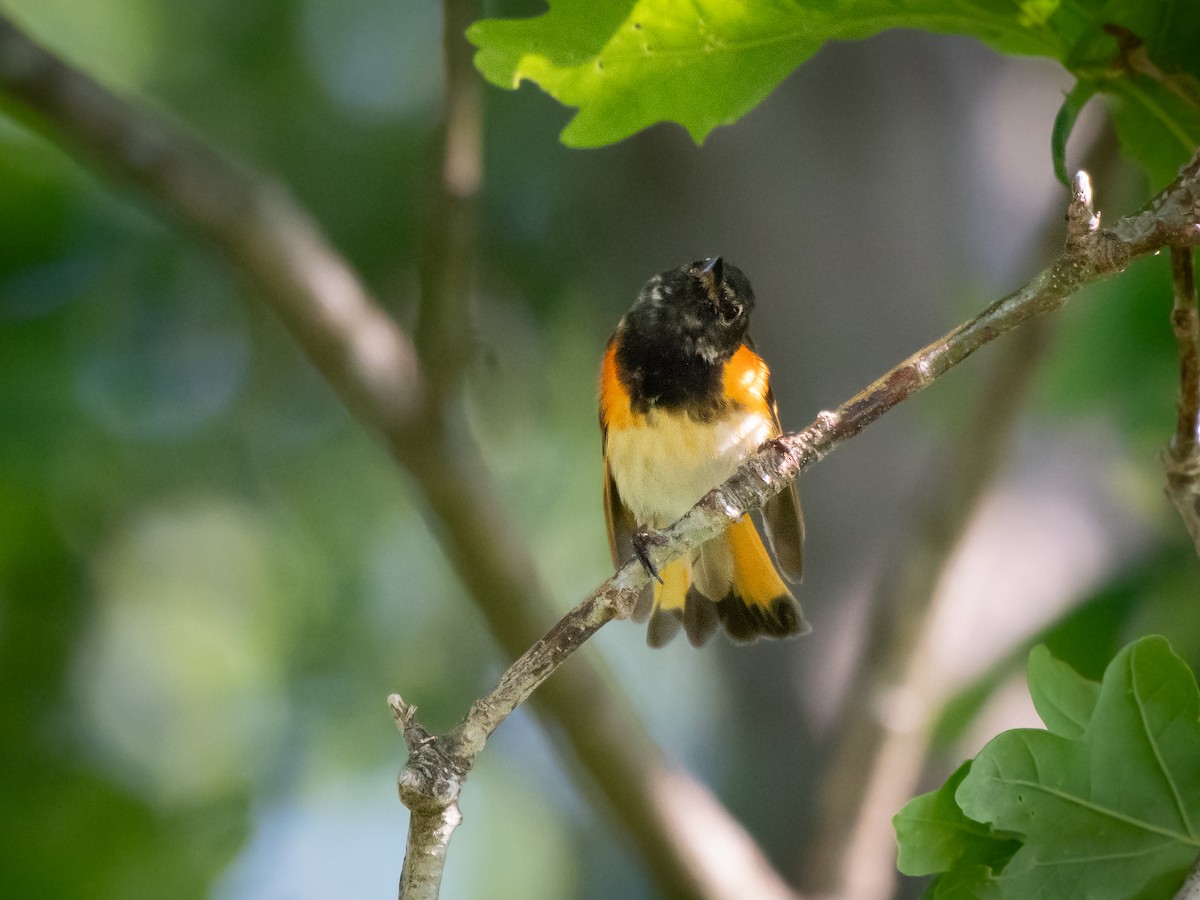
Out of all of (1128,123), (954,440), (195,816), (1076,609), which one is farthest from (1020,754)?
(195,816)

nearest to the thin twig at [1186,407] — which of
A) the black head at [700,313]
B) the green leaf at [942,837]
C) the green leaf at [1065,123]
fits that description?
the green leaf at [1065,123]

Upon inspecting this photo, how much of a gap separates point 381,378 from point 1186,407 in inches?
75.5

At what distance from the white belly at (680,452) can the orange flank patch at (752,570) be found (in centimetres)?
21

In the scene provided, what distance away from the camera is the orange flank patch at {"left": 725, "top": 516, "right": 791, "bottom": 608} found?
11.2ft

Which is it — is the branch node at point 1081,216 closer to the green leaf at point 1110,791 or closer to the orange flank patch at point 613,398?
the green leaf at point 1110,791

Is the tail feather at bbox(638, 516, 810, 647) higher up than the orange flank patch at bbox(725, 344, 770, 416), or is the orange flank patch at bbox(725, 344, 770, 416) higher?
the orange flank patch at bbox(725, 344, 770, 416)

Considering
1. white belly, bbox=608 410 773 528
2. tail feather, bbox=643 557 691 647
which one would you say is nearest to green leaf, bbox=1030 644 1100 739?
white belly, bbox=608 410 773 528

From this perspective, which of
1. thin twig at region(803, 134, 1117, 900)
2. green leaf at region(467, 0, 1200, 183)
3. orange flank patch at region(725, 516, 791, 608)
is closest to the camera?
green leaf at region(467, 0, 1200, 183)

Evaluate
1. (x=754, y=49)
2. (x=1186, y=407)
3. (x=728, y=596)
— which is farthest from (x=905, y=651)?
(x=754, y=49)

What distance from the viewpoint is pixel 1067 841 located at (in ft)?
4.87

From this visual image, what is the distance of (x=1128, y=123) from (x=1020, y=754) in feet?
3.17

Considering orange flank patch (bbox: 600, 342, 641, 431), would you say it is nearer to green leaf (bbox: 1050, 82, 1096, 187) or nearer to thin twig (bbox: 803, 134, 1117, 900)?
thin twig (bbox: 803, 134, 1117, 900)

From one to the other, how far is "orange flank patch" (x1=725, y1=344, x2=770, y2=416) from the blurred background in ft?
1.92

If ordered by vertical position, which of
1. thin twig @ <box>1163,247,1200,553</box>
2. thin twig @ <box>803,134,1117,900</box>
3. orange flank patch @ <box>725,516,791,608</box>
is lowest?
thin twig @ <box>1163,247,1200,553</box>
